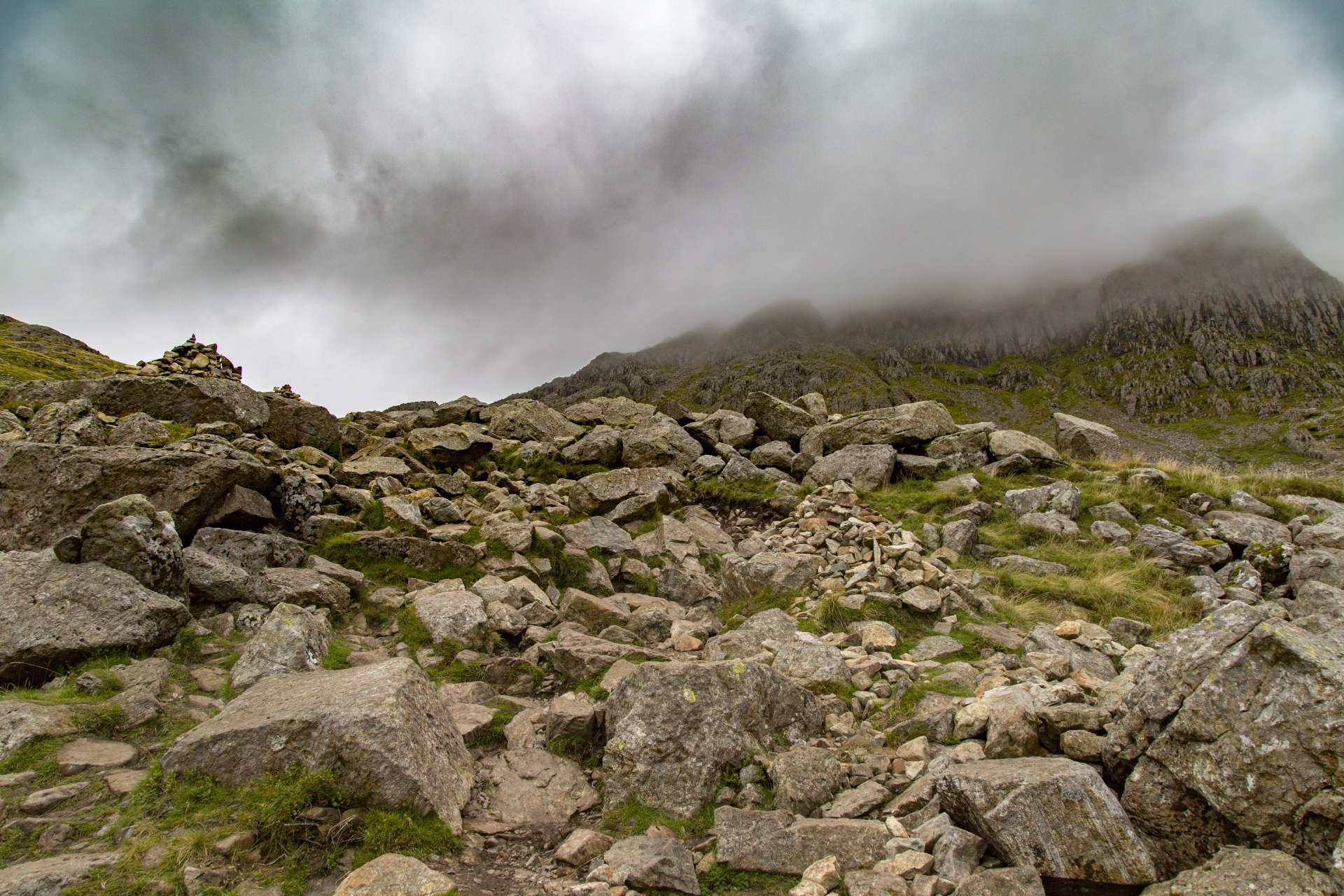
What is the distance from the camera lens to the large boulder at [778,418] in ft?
91.4

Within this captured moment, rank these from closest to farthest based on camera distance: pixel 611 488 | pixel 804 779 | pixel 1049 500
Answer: pixel 804 779
pixel 1049 500
pixel 611 488

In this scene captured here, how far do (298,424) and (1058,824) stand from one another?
24410mm

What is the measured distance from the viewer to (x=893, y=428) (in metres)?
Result: 24.7

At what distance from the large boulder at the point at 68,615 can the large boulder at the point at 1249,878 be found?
1293 cm

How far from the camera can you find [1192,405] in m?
168

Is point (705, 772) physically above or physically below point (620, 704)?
below

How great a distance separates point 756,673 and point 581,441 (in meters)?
18.0

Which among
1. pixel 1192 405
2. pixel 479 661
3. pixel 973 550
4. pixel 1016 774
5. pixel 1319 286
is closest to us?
pixel 1016 774

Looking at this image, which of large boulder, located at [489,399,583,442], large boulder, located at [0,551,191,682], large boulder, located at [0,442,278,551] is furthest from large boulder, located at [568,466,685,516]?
large boulder, located at [0,551,191,682]

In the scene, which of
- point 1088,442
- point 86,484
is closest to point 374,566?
point 86,484

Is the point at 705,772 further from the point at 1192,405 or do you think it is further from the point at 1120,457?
the point at 1192,405

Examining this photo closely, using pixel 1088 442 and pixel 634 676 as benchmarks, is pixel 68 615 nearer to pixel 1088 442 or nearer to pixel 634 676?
pixel 634 676

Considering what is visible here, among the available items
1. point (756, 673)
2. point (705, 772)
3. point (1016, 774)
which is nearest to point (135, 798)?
point (705, 772)

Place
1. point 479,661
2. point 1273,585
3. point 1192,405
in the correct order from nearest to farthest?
point 479,661 → point 1273,585 → point 1192,405
